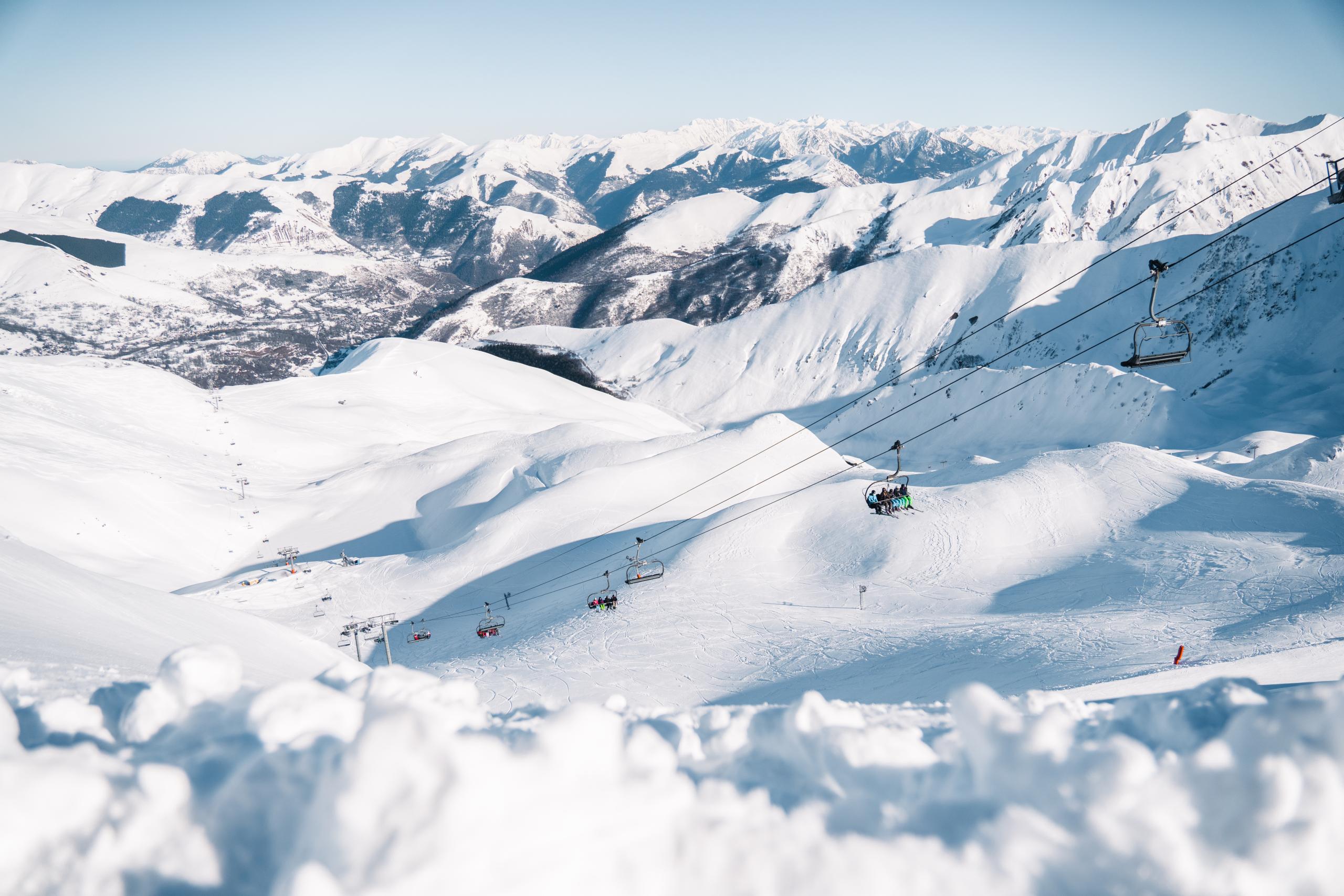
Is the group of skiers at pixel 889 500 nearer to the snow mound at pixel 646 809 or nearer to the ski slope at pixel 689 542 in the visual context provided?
the ski slope at pixel 689 542

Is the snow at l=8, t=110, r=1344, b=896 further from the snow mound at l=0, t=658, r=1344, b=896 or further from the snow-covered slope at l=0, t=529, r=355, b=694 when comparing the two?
the snow-covered slope at l=0, t=529, r=355, b=694

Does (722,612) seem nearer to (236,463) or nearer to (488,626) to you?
(488,626)

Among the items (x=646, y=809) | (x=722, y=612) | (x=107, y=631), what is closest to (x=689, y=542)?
(x=722, y=612)

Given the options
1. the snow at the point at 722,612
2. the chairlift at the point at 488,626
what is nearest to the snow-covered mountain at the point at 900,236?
the snow at the point at 722,612

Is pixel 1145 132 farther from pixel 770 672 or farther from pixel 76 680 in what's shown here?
pixel 76 680

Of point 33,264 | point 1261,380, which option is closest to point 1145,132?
point 1261,380

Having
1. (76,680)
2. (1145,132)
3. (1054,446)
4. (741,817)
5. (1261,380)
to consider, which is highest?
(1145,132)
